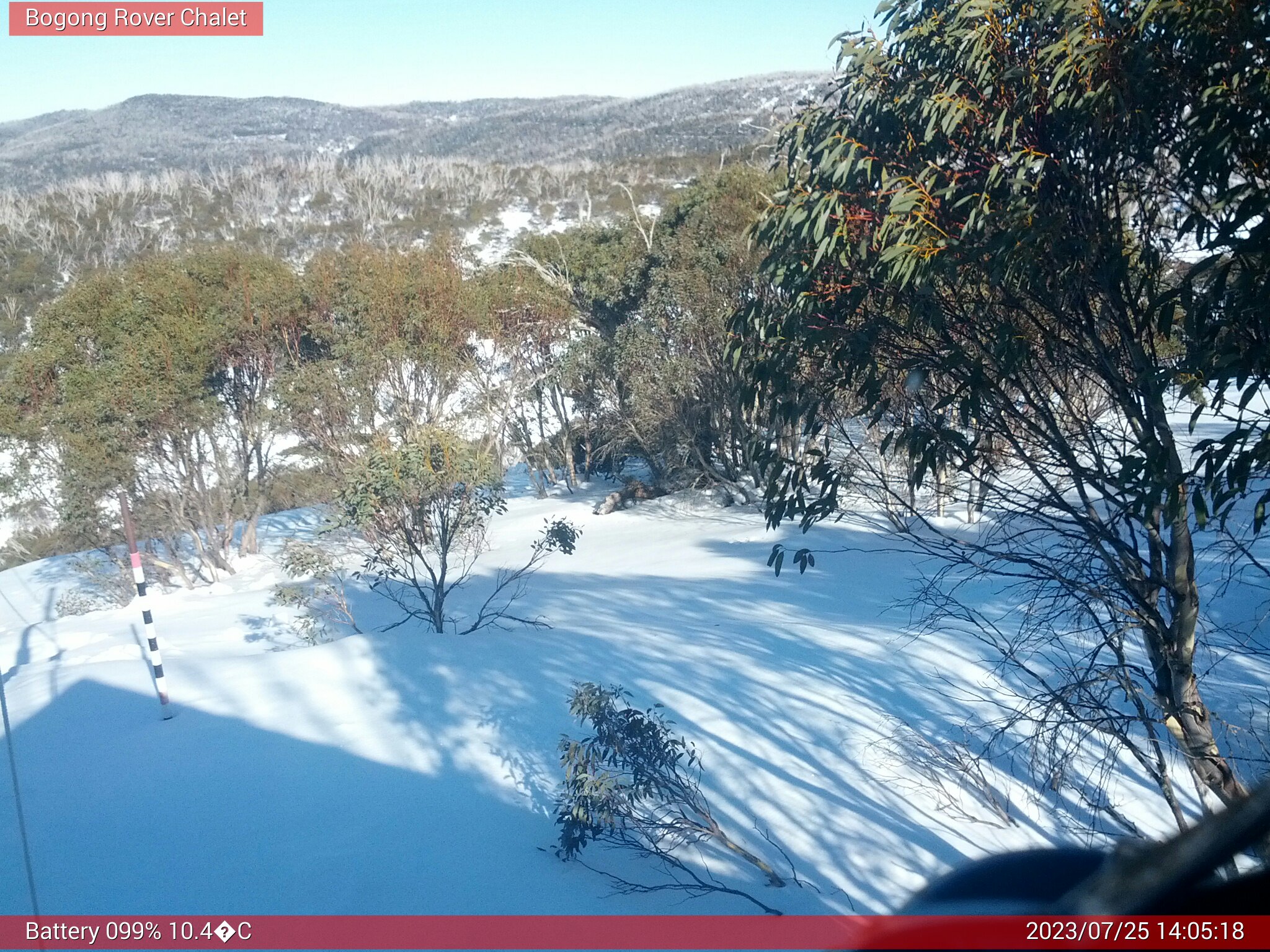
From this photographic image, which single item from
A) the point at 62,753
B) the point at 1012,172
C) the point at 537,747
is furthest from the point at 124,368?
the point at 1012,172

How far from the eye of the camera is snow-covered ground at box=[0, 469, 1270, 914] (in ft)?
13.7

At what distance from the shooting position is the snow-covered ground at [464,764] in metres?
4.18

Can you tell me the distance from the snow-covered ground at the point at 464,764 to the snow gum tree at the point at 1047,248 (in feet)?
4.63

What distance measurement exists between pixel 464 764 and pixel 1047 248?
4090 millimetres

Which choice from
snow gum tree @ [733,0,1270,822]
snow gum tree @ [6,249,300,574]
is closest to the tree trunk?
snow gum tree @ [733,0,1270,822]

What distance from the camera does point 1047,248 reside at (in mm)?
3729

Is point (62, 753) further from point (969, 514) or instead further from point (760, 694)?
point (969, 514)

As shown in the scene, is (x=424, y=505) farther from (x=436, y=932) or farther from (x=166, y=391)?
(x=166, y=391)

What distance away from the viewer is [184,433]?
50.3ft

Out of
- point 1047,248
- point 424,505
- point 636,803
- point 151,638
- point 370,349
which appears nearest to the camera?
point 1047,248

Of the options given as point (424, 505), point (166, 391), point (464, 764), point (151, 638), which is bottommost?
point (464, 764)

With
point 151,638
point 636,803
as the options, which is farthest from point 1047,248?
point 151,638

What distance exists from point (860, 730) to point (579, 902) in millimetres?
2360

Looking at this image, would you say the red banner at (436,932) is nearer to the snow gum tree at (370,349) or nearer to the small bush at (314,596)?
the small bush at (314,596)
